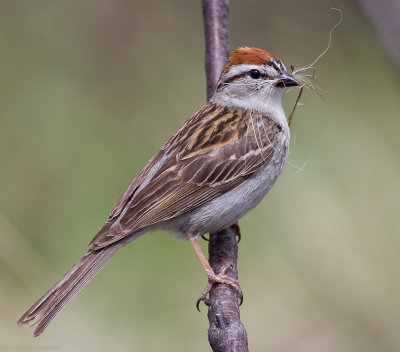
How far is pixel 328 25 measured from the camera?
6.25 meters

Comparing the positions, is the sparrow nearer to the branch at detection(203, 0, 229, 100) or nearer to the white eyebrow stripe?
the white eyebrow stripe

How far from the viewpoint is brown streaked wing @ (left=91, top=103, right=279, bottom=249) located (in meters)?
4.09

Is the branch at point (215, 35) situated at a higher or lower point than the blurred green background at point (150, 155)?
higher

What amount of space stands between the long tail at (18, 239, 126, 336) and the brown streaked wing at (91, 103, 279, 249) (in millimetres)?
87

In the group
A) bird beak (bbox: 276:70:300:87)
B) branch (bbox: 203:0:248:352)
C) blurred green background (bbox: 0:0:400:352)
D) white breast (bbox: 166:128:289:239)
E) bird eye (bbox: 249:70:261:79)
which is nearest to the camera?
branch (bbox: 203:0:248:352)

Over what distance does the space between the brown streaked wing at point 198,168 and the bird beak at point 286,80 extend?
0.26m

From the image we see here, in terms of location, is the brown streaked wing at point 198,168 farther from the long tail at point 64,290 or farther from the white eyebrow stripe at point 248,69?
the white eyebrow stripe at point 248,69

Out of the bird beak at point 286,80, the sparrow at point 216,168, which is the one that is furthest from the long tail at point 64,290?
the bird beak at point 286,80

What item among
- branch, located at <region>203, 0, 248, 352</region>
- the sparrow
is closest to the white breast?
the sparrow

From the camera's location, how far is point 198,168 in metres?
4.28

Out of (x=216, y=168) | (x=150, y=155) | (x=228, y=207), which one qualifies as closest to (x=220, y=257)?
(x=228, y=207)

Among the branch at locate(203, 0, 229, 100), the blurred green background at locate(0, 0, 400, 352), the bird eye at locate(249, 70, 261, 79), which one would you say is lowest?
the blurred green background at locate(0, 0, 400, 352)

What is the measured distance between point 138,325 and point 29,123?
2.33m

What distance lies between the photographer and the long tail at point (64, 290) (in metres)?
3.66
